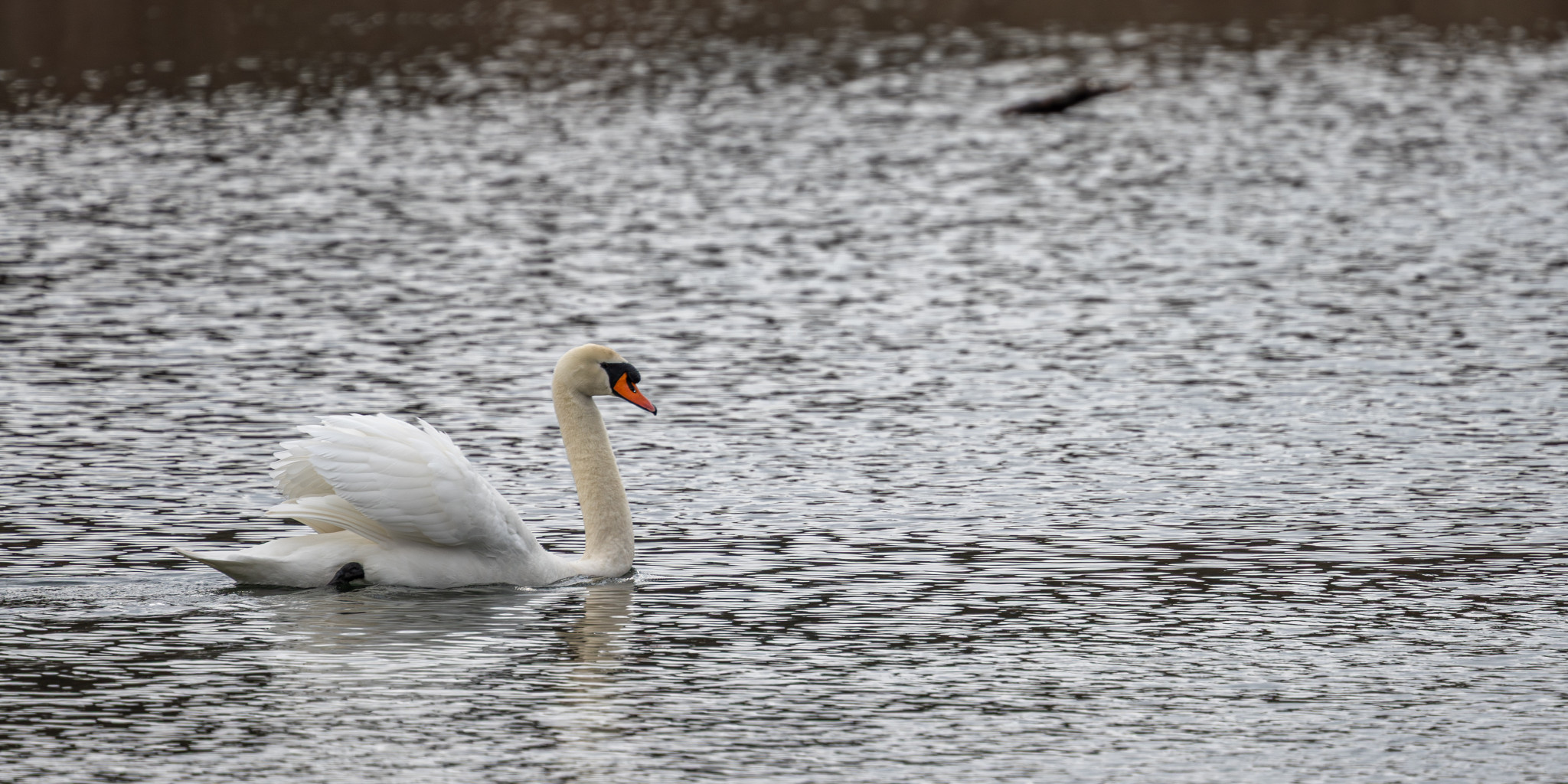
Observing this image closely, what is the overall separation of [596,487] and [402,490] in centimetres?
141

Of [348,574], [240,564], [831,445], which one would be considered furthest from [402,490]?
[831,445]

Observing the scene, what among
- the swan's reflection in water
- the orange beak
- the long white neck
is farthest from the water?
the orange beak

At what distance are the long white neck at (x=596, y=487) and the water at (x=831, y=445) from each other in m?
0.38

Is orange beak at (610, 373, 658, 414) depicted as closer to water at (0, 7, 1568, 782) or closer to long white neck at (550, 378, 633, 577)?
long white neck at (550, 378, 633, 577)

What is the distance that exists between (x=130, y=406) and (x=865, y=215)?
15.2 m

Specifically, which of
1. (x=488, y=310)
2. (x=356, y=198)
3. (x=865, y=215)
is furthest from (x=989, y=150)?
(x=488, y=310)

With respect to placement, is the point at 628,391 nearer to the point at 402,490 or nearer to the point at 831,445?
the point at 402,490

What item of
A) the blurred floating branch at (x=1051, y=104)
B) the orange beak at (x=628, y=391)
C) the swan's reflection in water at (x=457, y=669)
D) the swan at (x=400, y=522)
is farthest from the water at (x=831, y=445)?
the blurred floating branch at (x=1051, y=104)

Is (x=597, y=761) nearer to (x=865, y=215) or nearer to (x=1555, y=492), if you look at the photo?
(x=1555, y=492)

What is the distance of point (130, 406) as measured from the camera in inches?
744

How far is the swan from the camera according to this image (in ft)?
41.9

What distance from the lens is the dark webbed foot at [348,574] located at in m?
13.0

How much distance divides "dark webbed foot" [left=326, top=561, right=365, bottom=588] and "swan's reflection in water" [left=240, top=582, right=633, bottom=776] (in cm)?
7

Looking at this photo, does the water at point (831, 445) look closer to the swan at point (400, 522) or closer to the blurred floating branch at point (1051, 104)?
the swan at point (400, 522)
